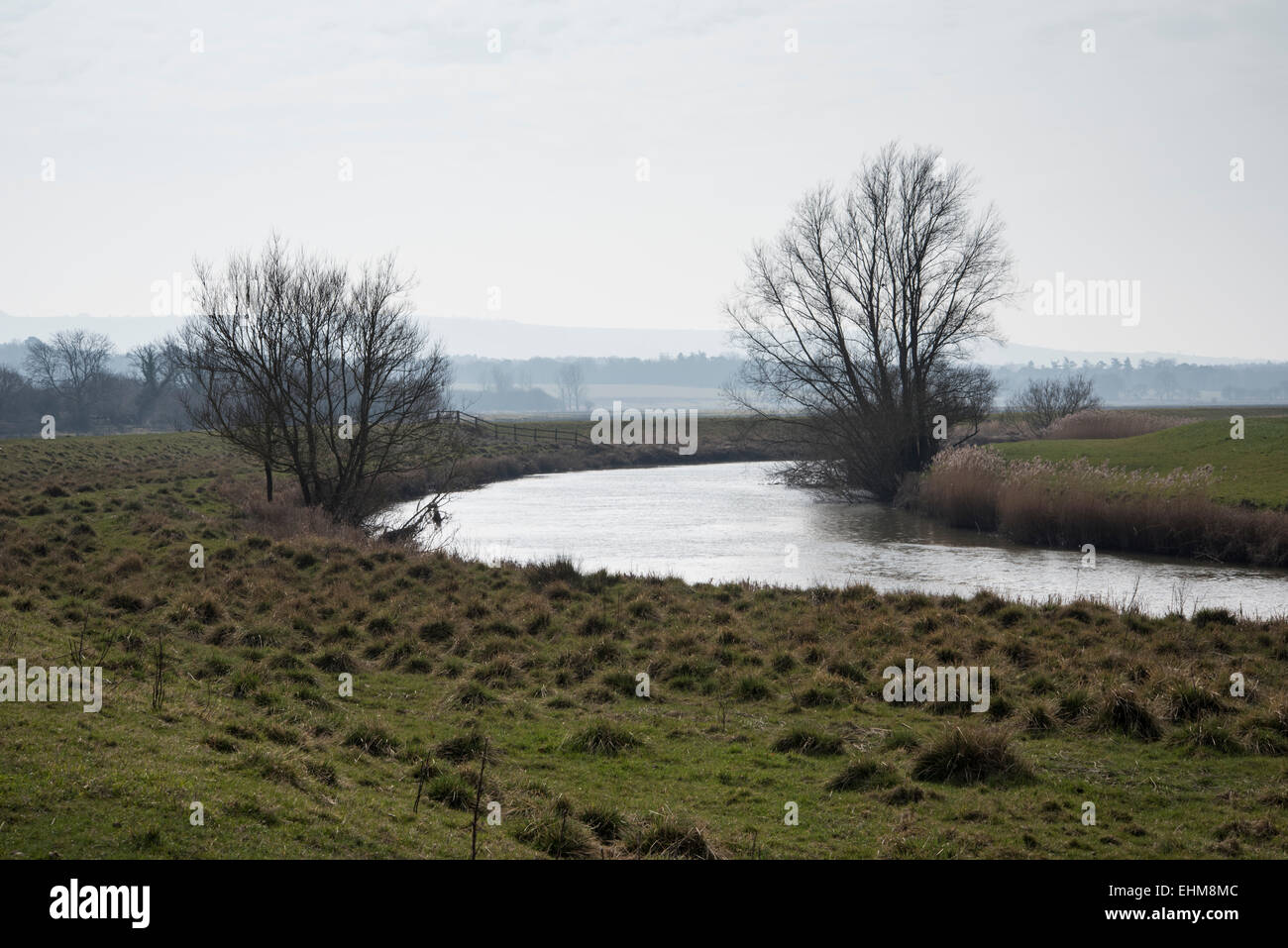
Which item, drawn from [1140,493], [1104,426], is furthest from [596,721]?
[1104,426]

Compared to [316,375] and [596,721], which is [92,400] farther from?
[596,721]

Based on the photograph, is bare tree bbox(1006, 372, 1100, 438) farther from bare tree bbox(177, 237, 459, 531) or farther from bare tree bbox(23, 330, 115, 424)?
bare tree bbox(23, 330, 115, 424)

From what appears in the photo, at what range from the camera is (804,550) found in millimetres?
27234

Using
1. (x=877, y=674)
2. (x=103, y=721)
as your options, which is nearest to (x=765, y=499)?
(x=877, y=674)

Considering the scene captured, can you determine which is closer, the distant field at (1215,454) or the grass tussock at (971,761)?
the grass tussock at (971,761)

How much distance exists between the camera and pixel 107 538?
66.4 ft

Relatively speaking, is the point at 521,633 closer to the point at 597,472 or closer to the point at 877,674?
the point at 877,674

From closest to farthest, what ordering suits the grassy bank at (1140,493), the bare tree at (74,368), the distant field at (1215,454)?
the grassy bank at (1140,493) < the distant field at (1215,454) < the bare tree at (74,368)

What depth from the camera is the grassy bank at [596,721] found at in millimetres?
6914

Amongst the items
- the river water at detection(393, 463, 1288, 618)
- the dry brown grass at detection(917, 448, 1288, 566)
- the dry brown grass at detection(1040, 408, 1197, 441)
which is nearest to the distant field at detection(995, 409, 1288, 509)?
the dry brown grass at detection(917, 448, 1288, 566)

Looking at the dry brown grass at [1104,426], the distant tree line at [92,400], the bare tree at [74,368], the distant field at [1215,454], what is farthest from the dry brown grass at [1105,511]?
the bare tree at [74,368]

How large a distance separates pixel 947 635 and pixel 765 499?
2746 centimetres

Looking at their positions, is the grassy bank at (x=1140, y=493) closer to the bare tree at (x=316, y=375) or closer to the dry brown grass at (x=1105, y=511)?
the dry brown grass at (x=1105, y=511)

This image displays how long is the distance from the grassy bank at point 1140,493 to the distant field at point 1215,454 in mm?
33
